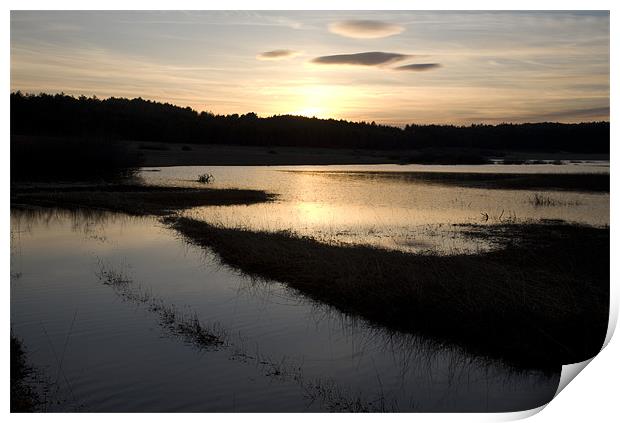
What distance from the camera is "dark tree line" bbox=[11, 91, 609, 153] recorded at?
68.1ft

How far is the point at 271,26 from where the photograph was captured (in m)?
13.4

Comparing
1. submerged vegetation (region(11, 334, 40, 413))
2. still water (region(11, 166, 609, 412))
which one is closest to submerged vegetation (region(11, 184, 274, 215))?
still water (region(11, 166, 609, 412))

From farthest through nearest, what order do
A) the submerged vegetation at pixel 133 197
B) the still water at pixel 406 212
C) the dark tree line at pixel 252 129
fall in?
the submerged vegetation at pixel 133 197 → the dark tree line at pixel 252 129 → the still water at pixel 406 212

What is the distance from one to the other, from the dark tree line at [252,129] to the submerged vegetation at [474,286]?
3.36 m

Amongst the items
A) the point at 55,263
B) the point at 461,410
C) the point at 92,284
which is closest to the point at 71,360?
the point at 92,284

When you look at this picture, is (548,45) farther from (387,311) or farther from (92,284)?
(92,284)

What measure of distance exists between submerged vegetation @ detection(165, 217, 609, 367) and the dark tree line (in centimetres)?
336

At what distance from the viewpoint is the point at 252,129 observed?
70812 mm

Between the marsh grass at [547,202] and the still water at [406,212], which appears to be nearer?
the still water at [406,212]

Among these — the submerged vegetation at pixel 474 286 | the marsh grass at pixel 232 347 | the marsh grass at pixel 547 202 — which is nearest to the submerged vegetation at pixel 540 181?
the marsh grass at pixel 547 202

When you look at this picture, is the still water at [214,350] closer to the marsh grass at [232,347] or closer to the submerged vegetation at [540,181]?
the marsh grass at [232,347]

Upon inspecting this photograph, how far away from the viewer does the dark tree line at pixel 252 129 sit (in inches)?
817

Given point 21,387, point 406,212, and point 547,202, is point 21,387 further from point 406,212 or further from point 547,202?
point 547,202
